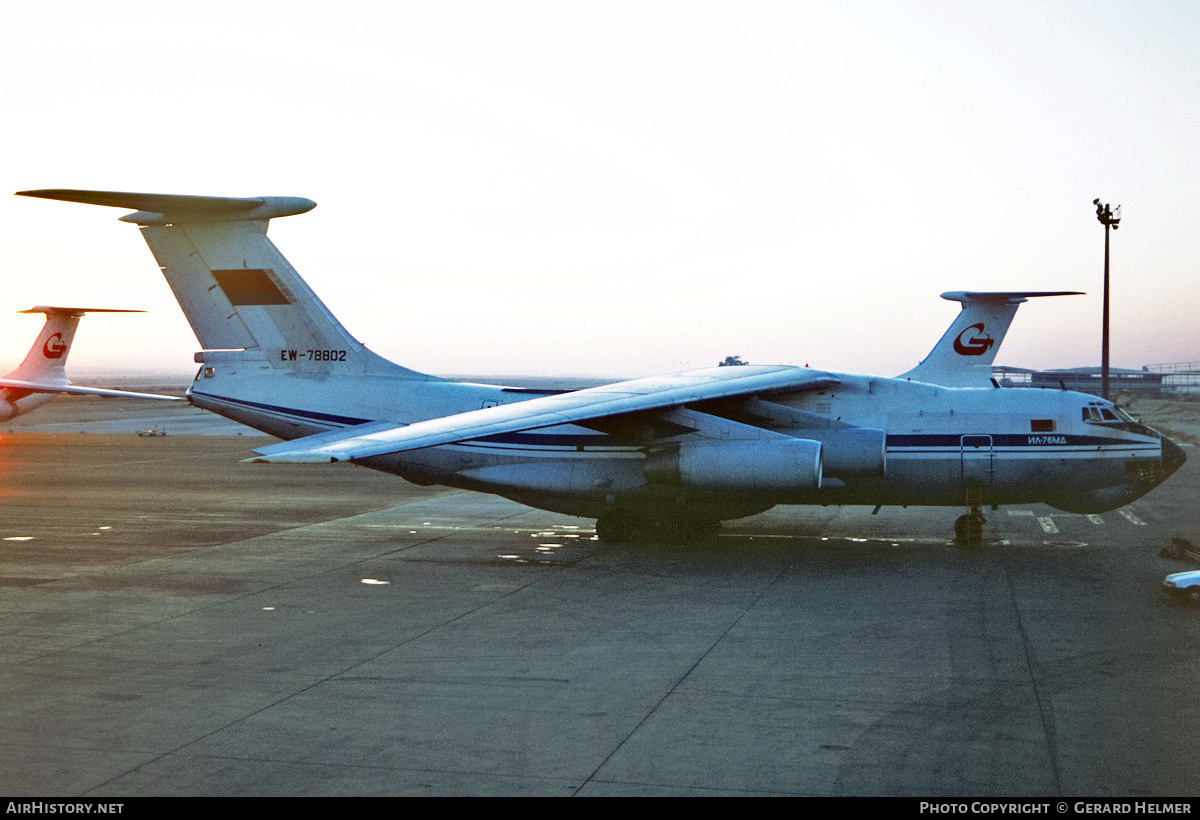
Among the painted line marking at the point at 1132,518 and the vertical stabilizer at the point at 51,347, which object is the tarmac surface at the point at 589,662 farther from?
the vertical stabilizer at the point at 51,347

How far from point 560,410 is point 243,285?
6.93 metres

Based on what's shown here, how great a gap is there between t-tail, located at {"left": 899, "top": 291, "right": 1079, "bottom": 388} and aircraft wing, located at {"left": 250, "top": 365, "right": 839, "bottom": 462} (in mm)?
17029

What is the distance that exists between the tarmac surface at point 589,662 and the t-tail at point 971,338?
14.6 m

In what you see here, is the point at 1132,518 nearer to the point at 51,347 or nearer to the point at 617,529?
the point at 617,529

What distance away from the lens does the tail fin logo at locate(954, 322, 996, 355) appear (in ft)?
110

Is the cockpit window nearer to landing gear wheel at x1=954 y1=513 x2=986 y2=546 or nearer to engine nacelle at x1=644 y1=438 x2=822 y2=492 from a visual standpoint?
landing gear wheel at x1=954 y1=513 x2=986 y2=546

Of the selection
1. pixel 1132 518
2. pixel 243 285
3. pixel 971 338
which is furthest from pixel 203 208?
pixel 971 338

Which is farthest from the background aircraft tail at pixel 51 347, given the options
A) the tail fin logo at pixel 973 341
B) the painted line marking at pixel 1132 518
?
the painted line marking at pixel 1132 518

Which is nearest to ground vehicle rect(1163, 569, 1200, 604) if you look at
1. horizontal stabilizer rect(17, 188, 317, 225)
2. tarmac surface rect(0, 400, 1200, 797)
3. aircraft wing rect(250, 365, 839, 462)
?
tarmac surface rect(0, 400, 1200, 797)

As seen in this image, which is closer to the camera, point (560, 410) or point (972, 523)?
point (560, 410)

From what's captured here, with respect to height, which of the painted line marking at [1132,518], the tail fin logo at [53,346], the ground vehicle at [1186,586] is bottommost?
A: the painted line marking at [1132,518]

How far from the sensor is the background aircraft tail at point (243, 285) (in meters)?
17.5

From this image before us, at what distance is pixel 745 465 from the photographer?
608 inches
